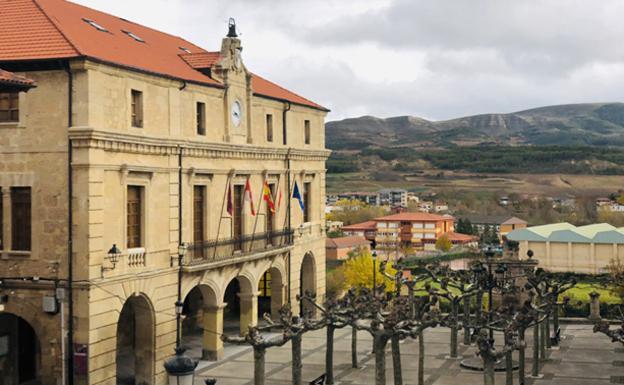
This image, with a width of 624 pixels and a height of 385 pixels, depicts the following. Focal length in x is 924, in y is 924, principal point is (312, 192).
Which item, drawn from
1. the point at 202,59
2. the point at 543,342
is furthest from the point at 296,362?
the point at 202,59

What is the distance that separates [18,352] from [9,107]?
9.23m

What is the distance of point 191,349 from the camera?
142 feet

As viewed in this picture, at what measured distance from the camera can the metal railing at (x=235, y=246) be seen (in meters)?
38.7

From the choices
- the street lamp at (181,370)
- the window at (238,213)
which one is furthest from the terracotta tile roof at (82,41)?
the street lamp at (181,370)

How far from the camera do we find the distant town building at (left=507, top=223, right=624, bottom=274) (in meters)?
87.6

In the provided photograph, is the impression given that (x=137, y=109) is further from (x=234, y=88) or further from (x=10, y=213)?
(x=234, y=88)

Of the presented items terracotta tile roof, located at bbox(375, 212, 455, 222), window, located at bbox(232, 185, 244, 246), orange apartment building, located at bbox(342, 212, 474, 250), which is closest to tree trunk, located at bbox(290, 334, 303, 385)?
window, located at bbox(232, 185, 244, 246)

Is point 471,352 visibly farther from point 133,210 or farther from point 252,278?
point 133,210

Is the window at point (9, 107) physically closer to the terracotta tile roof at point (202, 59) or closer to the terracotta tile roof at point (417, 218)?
the terracotta tile roof at point (202, 59)

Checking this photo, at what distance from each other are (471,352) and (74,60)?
78.8ft

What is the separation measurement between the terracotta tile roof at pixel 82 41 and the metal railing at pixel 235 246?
6979 millimetres

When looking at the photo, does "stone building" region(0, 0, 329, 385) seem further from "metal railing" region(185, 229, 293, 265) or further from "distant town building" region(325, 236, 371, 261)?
"distant town building" region(325, 236, 371, 261)

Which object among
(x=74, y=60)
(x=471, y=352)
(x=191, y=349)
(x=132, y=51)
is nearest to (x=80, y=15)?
(x=132, y=51)

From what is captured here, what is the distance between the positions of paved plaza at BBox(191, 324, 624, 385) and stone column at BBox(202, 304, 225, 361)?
1.78ft
